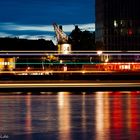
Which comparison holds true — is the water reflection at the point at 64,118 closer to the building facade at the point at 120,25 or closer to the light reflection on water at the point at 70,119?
the light reflection on water at the point at 70,119

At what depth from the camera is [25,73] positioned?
40562 millimetres

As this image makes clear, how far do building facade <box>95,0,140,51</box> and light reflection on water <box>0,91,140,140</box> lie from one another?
120 m

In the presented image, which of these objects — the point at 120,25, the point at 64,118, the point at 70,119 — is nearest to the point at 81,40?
the point at 120,25

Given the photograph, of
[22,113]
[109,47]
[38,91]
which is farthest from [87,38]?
[22,113]

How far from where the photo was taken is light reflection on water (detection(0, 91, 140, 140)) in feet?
47.2

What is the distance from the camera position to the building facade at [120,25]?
143500mm

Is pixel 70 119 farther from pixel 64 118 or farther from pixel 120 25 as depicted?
→ pixel 120 25

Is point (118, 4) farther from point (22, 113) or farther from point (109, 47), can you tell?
point (22, 113)

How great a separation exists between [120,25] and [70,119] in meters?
129

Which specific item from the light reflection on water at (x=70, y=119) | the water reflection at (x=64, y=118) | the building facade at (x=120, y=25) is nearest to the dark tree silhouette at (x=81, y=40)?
the building facade at (x=120, y=25)

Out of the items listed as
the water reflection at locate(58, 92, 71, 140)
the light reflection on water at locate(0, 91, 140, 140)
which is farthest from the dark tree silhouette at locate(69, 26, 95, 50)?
the light reflection on water at locate(0, 91, 140, 140)

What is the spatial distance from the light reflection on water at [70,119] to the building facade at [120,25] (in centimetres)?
11979

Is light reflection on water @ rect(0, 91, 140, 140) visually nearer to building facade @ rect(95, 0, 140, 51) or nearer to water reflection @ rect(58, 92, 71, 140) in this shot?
water reflection @ rect(58, 92, 71, 140)

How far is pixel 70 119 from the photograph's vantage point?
1755cm
